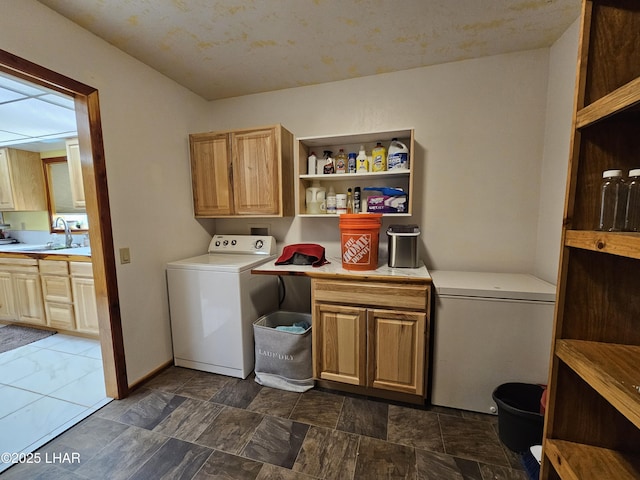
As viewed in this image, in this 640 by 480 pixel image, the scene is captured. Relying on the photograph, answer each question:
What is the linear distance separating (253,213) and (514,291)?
1.91 meters

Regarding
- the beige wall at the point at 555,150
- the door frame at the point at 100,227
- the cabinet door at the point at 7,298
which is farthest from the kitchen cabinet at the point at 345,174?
the cabinet door at the point at 7,298

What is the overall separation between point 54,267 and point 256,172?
2.39 m

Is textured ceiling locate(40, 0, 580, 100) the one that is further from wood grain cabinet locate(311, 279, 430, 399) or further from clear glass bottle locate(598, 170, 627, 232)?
wood grain cabinet locate(311, 279, 430, 399)

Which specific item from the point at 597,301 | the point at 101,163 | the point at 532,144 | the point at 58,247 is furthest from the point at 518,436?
the point at 58,247

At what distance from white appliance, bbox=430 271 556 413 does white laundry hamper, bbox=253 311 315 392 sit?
85 cm

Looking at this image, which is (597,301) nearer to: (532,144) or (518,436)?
(518,436)

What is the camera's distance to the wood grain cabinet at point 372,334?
62.9 inches

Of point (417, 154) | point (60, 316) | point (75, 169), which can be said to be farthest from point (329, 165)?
Result: point (60, 316)

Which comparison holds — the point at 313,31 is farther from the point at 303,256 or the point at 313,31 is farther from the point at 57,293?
the point at 57,293

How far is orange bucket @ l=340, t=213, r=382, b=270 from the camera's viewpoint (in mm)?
1735

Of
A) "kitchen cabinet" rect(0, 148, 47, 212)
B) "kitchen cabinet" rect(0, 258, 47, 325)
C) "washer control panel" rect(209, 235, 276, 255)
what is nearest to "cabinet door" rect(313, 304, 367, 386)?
"washer control panel" rect(209, 235, 276, 255)

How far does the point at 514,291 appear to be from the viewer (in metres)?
1.49

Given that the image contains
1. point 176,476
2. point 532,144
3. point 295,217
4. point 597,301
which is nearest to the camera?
point 597,301

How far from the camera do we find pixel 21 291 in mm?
2859
